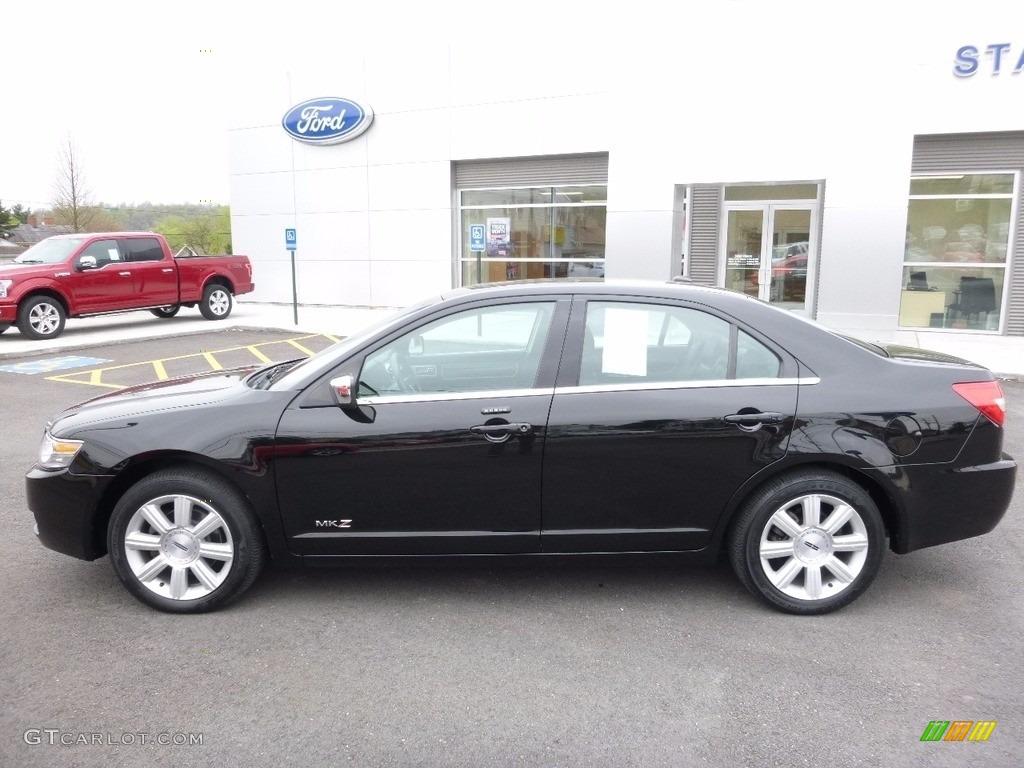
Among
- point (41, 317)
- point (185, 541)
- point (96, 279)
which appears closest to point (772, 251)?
point (96, 279)

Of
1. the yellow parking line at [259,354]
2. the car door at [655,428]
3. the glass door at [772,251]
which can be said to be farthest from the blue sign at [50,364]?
the glass door at [772,251]

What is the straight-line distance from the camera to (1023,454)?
21.9ft

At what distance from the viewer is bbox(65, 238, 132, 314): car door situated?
14.5 metres

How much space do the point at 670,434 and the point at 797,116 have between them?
39.0 ft

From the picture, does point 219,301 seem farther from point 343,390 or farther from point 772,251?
point 343,390

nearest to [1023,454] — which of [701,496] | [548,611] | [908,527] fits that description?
[908,527]

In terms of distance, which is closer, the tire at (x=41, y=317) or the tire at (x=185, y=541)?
the tire at (x=185, y=541)

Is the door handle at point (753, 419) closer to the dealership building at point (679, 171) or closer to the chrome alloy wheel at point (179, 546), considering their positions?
the chrome alloy wheel at point (179, 546)

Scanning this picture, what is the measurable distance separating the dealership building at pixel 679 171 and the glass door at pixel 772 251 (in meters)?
0.04

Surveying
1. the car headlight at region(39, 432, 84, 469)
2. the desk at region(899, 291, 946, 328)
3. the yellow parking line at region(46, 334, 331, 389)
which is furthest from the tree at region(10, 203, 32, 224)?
the car headlight at region(39, 432, 84, 469)

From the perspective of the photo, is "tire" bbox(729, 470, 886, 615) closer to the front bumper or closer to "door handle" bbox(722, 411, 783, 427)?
"door handle" bbox(722, 411, 783, 427)

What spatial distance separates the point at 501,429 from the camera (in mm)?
3648

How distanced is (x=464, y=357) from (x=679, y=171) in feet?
38.6

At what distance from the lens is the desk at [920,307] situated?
1448 cm
